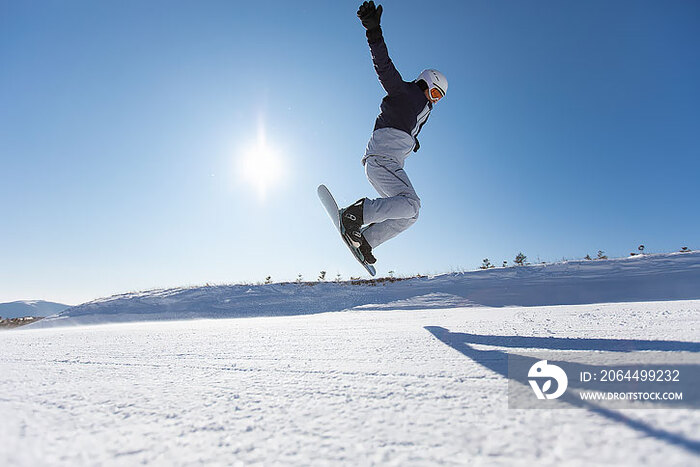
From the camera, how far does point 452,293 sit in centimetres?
525

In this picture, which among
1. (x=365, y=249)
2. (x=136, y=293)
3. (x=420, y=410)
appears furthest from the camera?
(x=136, y=293)

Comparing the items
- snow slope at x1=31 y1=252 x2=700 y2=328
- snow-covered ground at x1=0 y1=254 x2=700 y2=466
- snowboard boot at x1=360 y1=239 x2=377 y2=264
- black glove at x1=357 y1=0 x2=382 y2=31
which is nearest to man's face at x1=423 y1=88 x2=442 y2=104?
black glove at x1=357 y1=0 x2=382 y2=31

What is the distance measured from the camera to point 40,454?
444 mm

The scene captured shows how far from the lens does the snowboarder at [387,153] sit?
2473 mm

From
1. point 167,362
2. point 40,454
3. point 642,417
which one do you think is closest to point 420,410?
point 642,417

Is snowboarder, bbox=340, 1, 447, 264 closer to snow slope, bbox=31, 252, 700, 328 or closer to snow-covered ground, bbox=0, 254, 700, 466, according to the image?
snow-covered ground, bbox=0, 254, 700, 466

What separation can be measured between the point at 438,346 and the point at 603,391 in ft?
1.66

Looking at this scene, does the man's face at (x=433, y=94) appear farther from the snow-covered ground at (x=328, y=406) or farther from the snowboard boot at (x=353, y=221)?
the snow-covered ground at (x=328, y=406)

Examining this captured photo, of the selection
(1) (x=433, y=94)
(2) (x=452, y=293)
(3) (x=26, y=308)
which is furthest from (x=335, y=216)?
(3) (x=26, y=308)

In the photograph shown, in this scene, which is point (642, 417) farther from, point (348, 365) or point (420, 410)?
point (348, 365)

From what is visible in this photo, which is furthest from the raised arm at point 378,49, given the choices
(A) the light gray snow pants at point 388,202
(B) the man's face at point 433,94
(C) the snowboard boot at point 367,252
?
(C) the snowboard boot at point 367,252

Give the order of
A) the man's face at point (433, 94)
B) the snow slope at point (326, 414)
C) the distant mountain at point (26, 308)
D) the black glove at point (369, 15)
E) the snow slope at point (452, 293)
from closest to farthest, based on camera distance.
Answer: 1. the snow slope at point (326, 414)
2. the black glove at point (369, 15)
3. the man's face at point (433, 94)
4. the snow slope at point (452, 293)
5. the distant mountain at point (26, 308)

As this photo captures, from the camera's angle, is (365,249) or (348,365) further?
(365,249)

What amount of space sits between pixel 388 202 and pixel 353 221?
1.00 ft
